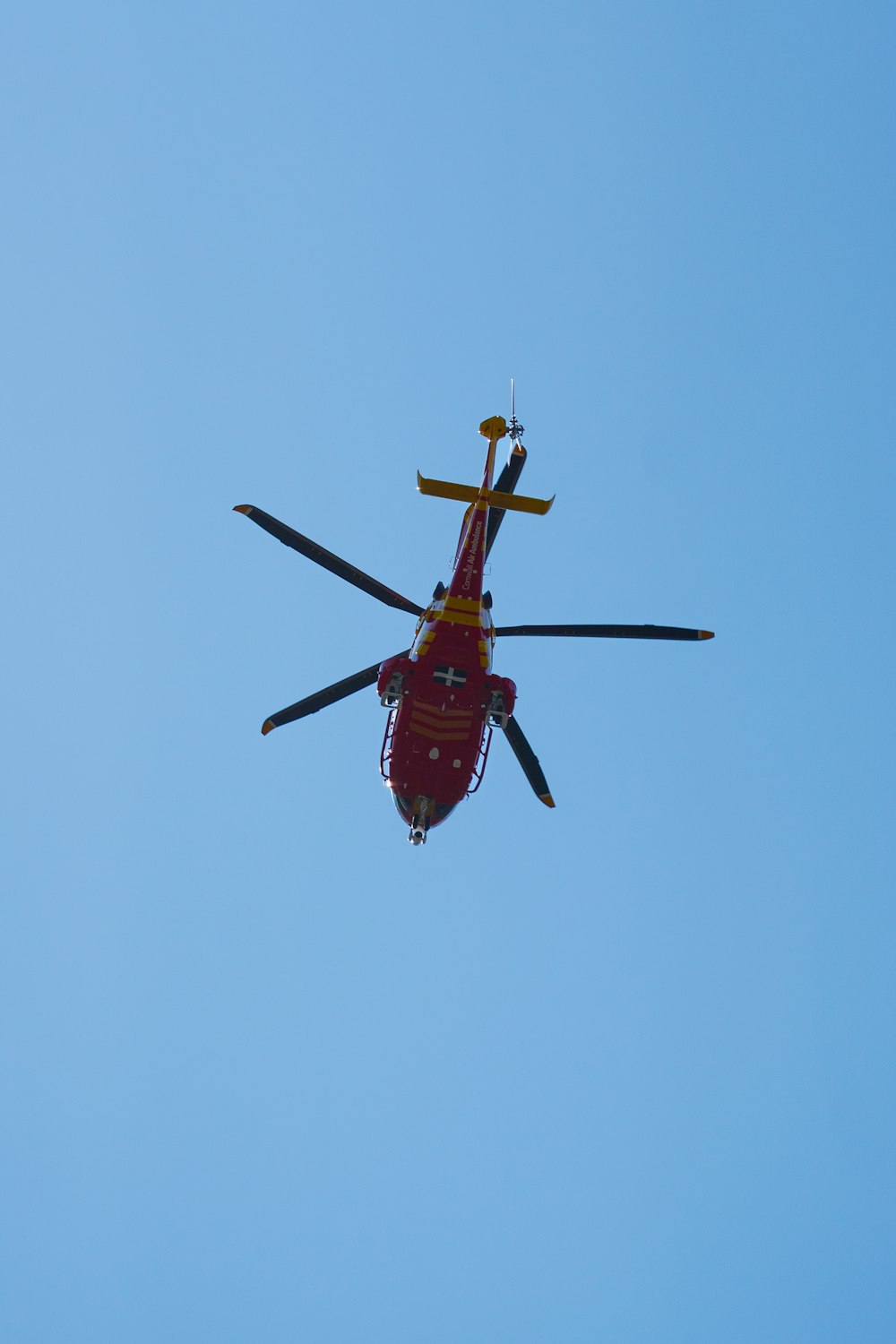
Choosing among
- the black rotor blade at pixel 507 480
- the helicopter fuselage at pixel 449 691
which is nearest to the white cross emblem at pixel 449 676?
the helicopter fuselage at pixel 449 691

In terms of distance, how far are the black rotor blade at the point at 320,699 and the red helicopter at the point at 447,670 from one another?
0.03 meters

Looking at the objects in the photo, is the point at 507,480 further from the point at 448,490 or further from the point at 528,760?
the point at 528,760

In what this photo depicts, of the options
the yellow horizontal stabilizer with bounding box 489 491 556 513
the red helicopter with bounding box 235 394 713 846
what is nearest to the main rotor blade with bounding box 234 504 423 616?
the red helicopter with bounding box 235 394 713 846

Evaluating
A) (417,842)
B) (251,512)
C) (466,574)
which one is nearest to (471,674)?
(466,574)

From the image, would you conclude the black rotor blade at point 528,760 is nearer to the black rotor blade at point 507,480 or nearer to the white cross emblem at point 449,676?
the white cross emblem at point 449,676

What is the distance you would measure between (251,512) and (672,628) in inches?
423

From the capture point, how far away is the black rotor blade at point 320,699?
3092 centimetres

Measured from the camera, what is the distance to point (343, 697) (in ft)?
103

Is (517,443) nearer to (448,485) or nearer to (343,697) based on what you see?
(448,485)

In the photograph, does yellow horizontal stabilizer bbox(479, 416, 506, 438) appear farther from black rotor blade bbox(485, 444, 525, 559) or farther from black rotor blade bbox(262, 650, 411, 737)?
black rotor blade bbox(262, 650, 411, 737)

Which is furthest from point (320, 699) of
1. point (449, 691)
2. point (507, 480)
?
point (507, 480)

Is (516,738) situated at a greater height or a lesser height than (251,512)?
lesser

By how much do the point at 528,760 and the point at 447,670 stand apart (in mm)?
3772

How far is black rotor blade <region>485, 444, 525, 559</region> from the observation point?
101 feet
